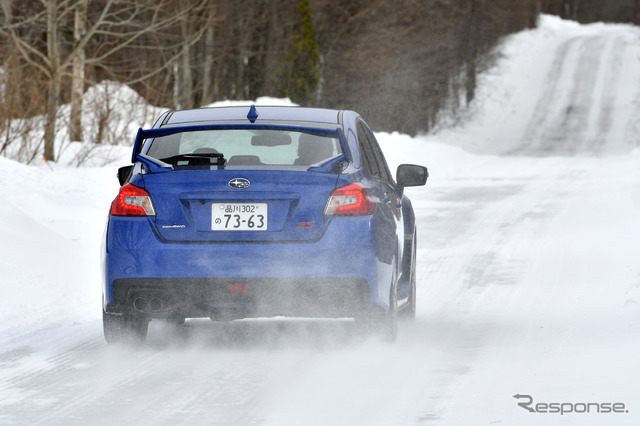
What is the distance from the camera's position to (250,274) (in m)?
6.66

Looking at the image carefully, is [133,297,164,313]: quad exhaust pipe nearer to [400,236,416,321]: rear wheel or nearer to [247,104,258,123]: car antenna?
[247,104,258,123]: car antenna

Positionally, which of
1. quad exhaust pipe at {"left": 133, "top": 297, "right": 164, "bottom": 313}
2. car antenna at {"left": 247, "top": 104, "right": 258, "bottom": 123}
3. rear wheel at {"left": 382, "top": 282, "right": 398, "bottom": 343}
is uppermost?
car antenna at {"left": 247, "top": 104, "right": 258, "bottom": 123}

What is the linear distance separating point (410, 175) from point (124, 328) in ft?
7.26

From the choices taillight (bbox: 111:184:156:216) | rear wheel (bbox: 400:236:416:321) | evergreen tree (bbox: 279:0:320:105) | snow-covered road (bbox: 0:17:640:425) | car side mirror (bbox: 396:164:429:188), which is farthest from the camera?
evergreen tree (bbox: 279:0:320:105)

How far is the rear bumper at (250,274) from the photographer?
667 centimetres

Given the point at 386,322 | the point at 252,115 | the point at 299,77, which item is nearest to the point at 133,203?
the point at 252,115

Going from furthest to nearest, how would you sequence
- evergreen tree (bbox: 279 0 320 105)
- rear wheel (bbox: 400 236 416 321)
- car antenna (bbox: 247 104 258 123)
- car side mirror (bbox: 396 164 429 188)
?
1. evergreen tree (bbox: 279 0 320 105)
2. rear wheel (bbox: 400 236 416 321)
3. car side mirror (bbox: 396 164 429 188)
4. car antenna (bbox: 247 104 258 123)

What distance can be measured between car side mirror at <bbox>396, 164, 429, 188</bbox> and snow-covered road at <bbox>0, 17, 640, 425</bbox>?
1.02 m

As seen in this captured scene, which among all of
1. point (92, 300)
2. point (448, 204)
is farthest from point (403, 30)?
point (92, 300)

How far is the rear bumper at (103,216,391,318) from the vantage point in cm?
667

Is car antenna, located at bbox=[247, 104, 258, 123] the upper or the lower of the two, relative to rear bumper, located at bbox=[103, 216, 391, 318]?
upper

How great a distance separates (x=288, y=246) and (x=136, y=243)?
35.1 inches

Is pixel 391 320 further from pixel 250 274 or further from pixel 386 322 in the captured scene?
pixel 250 274

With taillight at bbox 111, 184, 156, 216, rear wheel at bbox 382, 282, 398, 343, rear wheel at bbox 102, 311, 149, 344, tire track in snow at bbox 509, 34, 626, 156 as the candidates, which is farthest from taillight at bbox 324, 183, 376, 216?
tire track in snow at bbox 509, 34, 626, 156
